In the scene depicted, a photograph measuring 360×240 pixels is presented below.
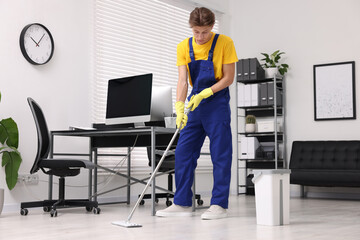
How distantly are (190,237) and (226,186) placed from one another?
3.17ft

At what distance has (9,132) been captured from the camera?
4.05 metres

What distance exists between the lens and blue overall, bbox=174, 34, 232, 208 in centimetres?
341

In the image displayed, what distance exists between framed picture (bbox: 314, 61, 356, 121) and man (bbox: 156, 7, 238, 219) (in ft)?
9.71

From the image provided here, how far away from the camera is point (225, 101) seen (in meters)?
3.47

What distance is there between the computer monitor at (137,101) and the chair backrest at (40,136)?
25.5 inches

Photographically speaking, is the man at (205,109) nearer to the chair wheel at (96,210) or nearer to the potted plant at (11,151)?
the chair wheel at (96,210)

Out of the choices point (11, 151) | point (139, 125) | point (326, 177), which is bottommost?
point (326, 177)

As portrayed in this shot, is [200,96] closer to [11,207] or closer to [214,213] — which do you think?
[214,213]

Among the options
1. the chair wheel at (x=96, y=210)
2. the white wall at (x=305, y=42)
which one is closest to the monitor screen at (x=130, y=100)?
the chair wheel at (x=96, y=210)

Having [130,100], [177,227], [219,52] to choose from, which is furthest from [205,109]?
[130,100]

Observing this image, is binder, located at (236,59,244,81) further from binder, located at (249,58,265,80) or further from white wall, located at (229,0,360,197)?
white wall, located at (229,0,360,197)

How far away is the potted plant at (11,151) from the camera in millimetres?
4043

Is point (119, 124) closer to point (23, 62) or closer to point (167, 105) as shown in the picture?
point (167, 105)

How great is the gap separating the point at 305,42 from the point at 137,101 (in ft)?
9.74
